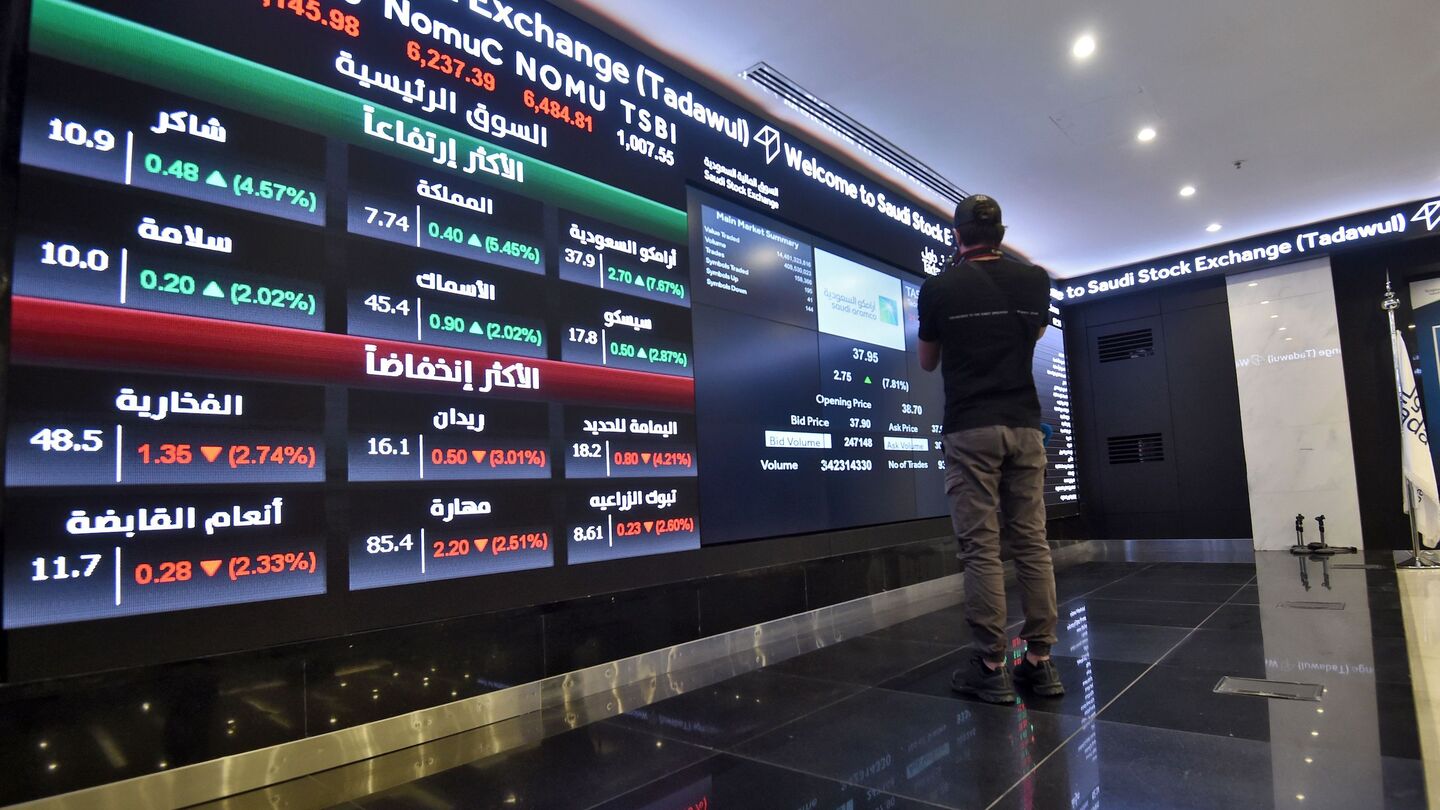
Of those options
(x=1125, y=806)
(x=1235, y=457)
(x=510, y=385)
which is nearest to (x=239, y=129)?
(x=510, y=385)

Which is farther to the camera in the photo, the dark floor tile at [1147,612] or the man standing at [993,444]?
the dark floor tile at [1147,612]

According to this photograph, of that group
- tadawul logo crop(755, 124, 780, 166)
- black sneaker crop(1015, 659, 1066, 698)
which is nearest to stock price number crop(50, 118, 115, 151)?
tadawul logo crop(755, 124, 780, 166)

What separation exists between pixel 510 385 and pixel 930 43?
2646 mm

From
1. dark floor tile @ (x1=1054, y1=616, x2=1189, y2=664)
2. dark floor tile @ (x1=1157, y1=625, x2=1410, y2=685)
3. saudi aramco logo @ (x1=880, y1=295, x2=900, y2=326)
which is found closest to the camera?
dark floor tile @ (x1=1157, y1=625, x2=1410, y2=685)

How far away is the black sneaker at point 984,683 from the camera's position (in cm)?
227

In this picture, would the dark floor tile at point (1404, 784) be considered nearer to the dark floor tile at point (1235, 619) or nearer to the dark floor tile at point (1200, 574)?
the dark floor tile at point (1235, 619)

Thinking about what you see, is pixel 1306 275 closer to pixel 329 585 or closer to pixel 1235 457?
pixel 1235 457

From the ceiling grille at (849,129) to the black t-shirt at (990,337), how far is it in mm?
1789

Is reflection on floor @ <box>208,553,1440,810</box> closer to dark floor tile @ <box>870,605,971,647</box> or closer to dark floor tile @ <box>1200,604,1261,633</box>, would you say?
dark floor tile @ <box>1200,604,1261,633</box>

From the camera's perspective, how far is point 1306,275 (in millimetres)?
6676

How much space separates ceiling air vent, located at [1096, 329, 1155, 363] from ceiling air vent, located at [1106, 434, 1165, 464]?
2.72 ft

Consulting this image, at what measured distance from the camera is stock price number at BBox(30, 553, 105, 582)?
5.16 feet

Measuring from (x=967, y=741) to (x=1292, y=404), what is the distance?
6.73 m

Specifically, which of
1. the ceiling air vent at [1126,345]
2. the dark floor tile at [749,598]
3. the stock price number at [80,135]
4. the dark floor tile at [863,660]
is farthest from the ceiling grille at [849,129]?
the ceiling air vent at [1126,345]
